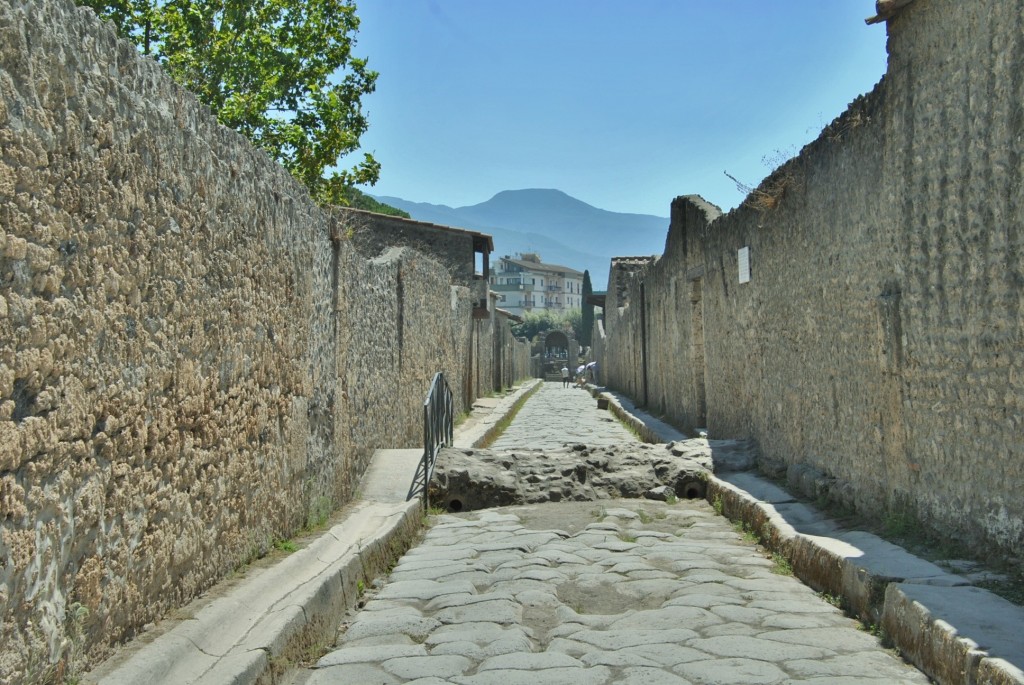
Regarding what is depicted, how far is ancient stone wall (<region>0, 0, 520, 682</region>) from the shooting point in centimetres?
288

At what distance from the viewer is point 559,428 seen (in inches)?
661

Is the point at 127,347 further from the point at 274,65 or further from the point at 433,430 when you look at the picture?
the point at 274,65

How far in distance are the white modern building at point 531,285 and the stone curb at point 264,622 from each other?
123 meters

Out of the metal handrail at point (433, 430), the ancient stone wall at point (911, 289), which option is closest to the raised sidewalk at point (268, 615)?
the metal handrail at point (433, 430)

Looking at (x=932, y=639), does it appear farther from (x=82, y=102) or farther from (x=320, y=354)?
(x=320, y=354)

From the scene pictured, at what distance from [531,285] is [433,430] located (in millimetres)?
126453

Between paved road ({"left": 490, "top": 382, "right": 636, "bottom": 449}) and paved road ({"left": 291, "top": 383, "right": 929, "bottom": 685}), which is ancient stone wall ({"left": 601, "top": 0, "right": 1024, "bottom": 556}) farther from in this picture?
paved road ({"left": 490, "top": 382, "right": 636, "bottom": 449})

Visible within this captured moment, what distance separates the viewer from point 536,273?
13638cm

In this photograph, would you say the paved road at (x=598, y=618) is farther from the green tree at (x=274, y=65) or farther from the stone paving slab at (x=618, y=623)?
the green tree at (x=274, y=65)

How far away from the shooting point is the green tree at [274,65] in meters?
20.0

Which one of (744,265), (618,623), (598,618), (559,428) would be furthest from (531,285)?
(618,623)

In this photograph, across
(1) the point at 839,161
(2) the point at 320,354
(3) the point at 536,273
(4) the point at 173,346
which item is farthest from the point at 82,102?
(3) the point at 536,273

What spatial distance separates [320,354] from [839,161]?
394 cm

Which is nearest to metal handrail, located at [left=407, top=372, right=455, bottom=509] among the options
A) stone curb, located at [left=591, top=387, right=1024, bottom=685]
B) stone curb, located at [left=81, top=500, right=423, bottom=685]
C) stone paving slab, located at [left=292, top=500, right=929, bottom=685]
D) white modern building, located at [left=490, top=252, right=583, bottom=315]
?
stone paving slab, located at [left=292, top=500, right=929, bottom=685]
